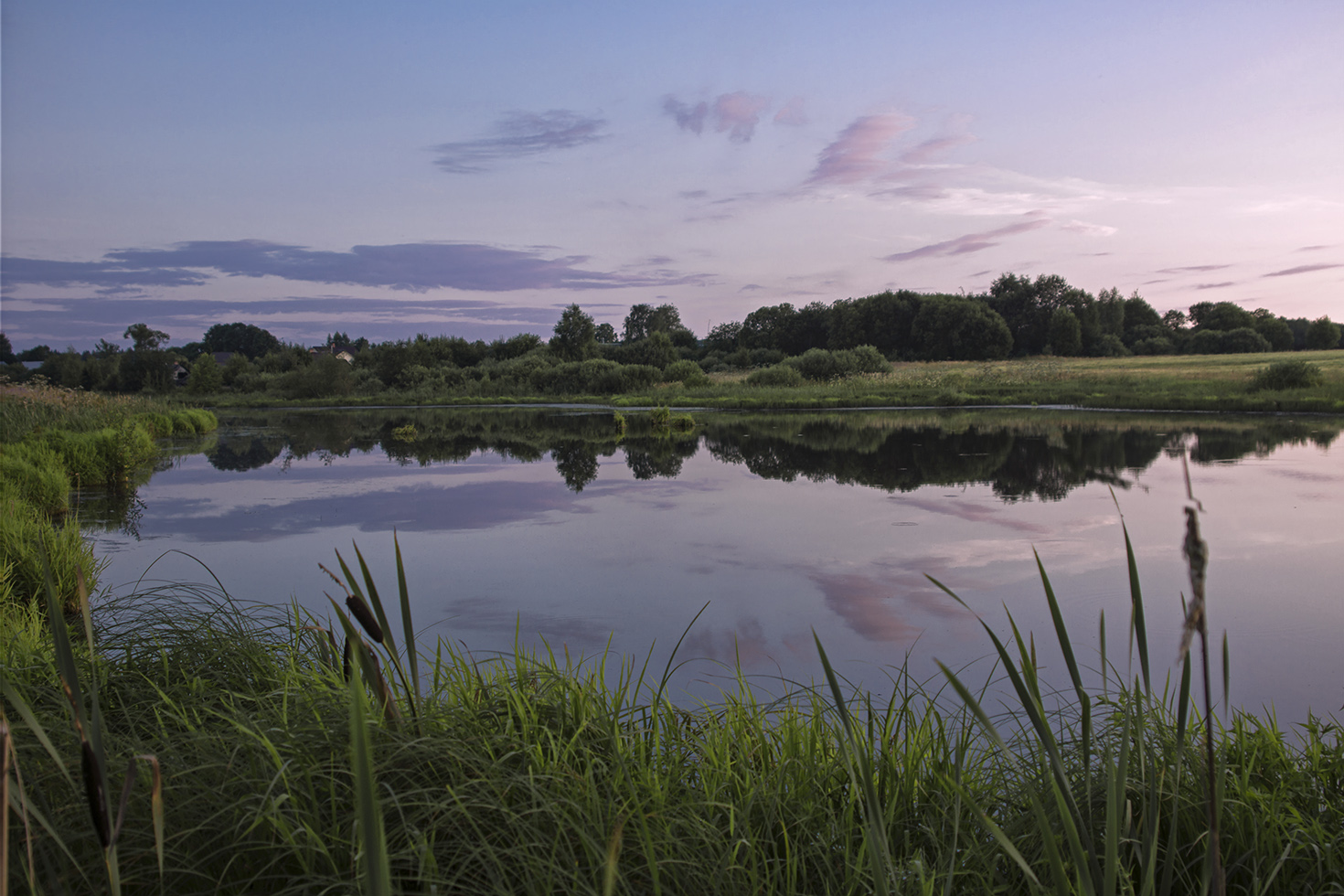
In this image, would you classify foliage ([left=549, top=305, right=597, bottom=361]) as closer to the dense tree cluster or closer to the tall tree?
the dense tree cluster

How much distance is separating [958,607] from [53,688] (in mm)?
4041

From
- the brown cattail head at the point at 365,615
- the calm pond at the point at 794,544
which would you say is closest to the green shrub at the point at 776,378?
the calm pond at the point at 794,544

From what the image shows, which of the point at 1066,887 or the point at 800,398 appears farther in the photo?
the point at 800,398

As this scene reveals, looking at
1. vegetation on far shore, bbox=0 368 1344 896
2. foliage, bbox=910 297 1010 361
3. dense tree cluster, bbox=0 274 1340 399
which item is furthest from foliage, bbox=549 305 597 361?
vegetation on far shore, bbox=0 368 1344 896

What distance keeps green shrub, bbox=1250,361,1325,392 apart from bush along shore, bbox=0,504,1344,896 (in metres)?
23.2

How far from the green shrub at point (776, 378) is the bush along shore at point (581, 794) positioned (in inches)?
1288

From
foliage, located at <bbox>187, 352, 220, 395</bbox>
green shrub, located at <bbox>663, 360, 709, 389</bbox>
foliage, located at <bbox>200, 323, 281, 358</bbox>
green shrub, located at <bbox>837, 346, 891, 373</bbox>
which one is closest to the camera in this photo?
green shrub, located at <bbox>663, 360, 709, 389</bbox>

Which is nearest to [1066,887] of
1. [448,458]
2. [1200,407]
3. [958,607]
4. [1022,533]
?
[958,607]

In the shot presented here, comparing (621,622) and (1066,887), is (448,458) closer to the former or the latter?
(621,622)

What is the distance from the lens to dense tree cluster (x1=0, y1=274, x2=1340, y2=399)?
125 ft

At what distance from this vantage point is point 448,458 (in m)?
12.6

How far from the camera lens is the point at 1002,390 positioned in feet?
89.2

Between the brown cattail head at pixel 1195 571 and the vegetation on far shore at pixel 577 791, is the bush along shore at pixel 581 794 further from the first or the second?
the brown cattail head at pixel 1195 571

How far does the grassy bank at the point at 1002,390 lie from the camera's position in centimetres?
2036
